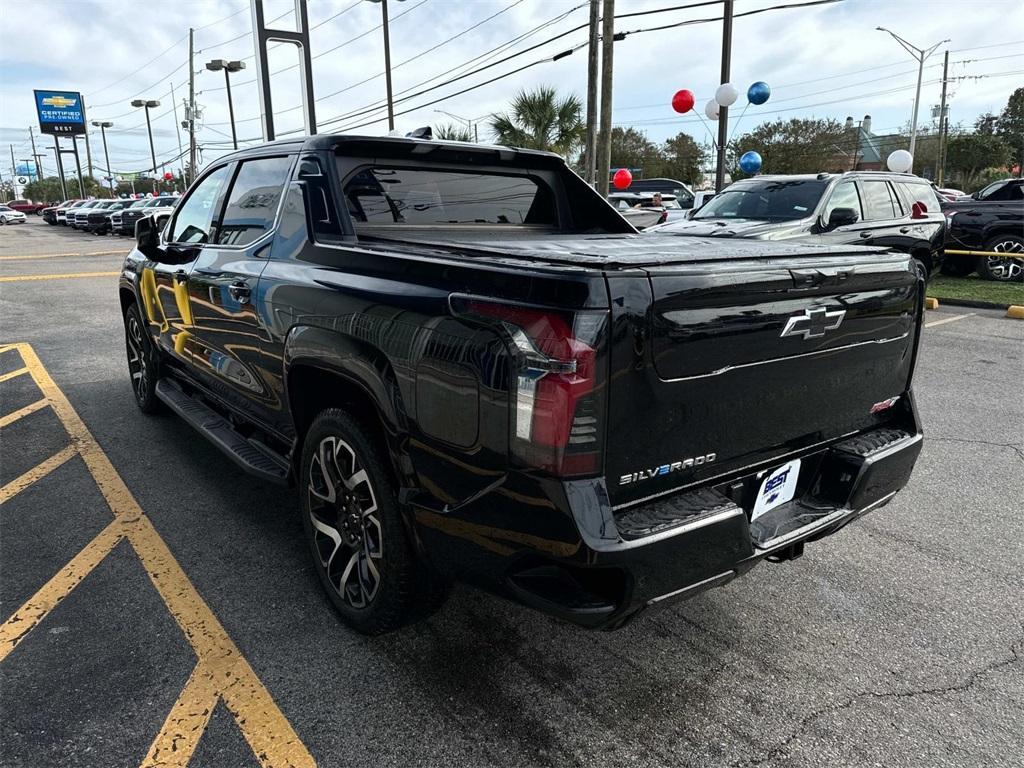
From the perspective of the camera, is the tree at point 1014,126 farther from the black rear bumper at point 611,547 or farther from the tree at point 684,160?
the black rear bumper at point 611,547

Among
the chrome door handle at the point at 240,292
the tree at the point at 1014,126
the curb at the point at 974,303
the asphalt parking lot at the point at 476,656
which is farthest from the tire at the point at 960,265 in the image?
the tree at the point at 1014,126

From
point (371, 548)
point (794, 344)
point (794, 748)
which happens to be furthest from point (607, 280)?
point (794, 748)

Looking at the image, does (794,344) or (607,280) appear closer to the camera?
(607,280)

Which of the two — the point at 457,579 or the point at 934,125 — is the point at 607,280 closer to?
the point at 457,579

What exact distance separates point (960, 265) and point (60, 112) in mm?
83506

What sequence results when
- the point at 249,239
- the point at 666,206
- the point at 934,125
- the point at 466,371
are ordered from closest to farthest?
the point at 466,371 < the point at 249,239 < the point at 666,206 < the point at 934,125

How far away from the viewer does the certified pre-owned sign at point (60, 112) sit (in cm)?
7150

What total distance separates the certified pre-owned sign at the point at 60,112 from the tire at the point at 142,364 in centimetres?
8258

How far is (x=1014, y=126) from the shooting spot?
184 ft

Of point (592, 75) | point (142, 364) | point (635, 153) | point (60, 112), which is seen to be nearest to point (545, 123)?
point (592, 75)

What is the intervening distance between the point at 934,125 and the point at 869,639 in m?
76.9

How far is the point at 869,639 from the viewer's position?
2732mm

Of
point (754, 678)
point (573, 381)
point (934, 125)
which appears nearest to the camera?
point (573, 381)

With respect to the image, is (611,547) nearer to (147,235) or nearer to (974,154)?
(147,235)
